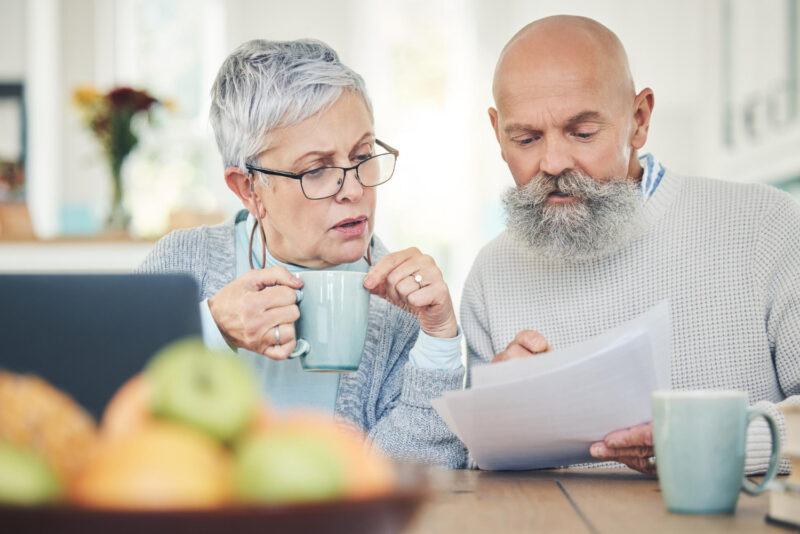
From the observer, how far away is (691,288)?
1.45 metres

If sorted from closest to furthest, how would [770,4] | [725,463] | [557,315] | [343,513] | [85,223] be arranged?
[343,513] < [725,463] < [557,315] < [770,4] < [85,223]

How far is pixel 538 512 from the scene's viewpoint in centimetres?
81

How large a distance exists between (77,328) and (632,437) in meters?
0.68

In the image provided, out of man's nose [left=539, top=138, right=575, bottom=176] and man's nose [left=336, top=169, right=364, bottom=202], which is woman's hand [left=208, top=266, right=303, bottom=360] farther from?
man's nose [left=539, top=138, right=575, bottom=176]

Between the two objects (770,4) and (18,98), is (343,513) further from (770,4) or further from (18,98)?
(18,98)

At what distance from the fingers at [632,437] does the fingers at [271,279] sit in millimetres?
445

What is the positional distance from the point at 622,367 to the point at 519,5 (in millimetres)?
5035

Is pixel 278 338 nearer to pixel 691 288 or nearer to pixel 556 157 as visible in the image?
Result: pixel 556 157

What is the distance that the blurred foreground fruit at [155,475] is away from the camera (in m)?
0.35

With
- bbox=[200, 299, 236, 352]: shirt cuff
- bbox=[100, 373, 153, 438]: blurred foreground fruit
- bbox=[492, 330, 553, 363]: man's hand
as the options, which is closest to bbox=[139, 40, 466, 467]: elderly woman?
bbox=[200, 299, 236, 352]: shirt cuff

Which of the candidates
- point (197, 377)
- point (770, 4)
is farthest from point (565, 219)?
point (770, 4)

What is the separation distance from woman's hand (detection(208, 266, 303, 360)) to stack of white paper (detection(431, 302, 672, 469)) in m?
0.22

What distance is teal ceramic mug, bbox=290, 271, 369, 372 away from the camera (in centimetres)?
111

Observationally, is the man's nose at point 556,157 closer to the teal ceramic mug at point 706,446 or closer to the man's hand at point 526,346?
the man's hand at point 526,346
